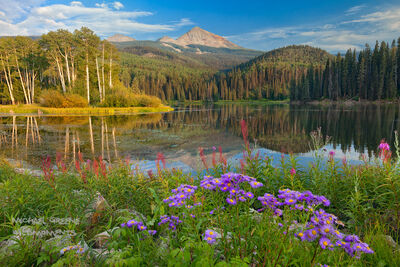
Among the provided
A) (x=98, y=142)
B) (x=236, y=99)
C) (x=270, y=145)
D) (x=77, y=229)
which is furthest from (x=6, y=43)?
(x=236, y=99)

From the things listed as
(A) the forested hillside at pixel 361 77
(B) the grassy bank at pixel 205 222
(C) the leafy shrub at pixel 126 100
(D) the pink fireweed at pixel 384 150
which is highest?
(A) the forested hillside at pixel 361 77

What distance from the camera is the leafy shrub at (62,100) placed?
3978cm

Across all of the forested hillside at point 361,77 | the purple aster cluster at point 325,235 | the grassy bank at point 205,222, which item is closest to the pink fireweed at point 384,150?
the grassy bank at point 205,222

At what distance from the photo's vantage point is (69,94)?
40812 millimetres

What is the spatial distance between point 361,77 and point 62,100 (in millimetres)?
85981

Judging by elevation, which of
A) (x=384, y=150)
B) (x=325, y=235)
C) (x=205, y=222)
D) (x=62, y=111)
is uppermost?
(x=62, y=111)

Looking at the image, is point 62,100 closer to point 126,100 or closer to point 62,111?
point 62,111

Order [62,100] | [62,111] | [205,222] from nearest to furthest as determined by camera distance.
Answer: [205,222] → [62,111] → [62,100]

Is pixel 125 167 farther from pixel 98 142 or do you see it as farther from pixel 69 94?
pixel 69 94

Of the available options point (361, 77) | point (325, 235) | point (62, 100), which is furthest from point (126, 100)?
point (361, 77)

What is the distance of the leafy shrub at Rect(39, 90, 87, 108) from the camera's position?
131ft

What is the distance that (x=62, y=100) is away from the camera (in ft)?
130

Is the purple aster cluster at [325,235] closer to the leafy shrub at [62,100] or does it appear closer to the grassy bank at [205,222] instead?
the grassy bank at [205,222]

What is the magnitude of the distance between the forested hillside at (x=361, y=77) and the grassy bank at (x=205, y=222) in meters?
84.2
